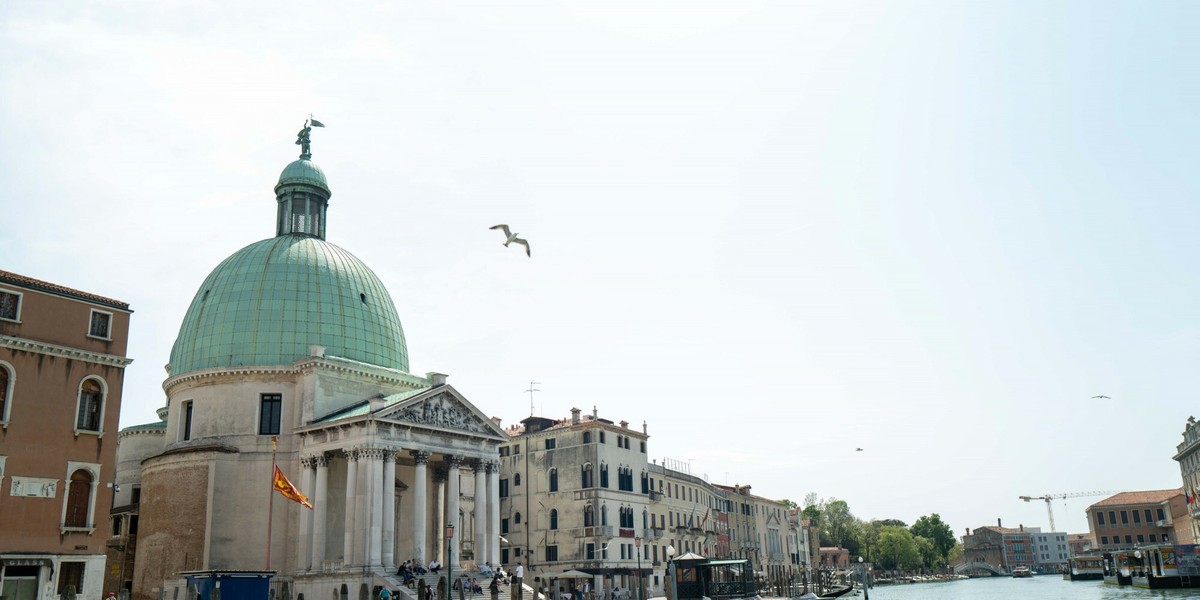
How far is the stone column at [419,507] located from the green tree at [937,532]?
479ft

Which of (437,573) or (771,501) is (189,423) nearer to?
(437,573)

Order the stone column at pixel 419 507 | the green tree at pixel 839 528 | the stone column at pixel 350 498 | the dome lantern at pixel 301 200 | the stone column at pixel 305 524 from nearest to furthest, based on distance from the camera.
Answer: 1. the stone column at pixel 350 498
2. the stone column at pixel 305 524
3. the stone column at pixel 419 507
4. the dome lantern at pixel 301 200
5. the green tree at pixel 839 528

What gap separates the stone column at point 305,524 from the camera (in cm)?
4069

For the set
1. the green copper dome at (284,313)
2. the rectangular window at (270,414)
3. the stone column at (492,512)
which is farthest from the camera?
the stone column at (492,512)

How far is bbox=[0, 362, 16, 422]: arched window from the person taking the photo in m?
30.3

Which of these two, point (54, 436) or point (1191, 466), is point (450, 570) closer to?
point (54, 436)

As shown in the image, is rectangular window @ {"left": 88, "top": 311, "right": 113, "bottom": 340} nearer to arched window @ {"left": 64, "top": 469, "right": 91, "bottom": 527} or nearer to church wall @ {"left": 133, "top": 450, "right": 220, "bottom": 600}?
arched window @ {"left": 64, "top": 469, "right": 91, "bottom": 527}

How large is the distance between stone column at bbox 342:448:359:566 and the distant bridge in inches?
6730

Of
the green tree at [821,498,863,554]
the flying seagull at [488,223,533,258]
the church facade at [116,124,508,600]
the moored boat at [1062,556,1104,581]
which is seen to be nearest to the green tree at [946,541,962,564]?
the green tree at [821,498,863,554]

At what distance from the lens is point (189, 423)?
4497 cm

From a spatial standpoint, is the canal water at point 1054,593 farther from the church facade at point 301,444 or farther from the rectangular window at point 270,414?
the rectangular window at point 270,414

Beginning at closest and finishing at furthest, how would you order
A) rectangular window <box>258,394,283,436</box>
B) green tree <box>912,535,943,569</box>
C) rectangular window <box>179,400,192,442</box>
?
rectangular window <box>258,394,283,436</box> < rectangular window <box>179,400,192,442</box> < green tree <box>912,535,943,569</box>

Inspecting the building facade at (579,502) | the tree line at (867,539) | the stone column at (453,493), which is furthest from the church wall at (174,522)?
the tree line at (867,539)

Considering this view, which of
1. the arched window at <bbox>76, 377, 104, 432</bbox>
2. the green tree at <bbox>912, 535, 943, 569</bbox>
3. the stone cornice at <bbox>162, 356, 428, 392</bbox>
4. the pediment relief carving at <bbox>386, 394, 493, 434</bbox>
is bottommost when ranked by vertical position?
the green tree at <bbox>912, 535, 943, 569</bbox>
